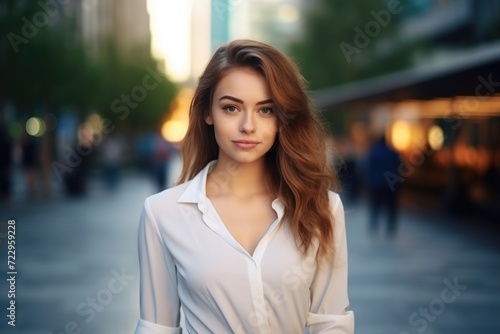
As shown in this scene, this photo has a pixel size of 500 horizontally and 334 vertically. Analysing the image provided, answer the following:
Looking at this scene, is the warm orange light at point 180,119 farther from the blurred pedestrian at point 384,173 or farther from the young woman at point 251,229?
the blurred pedestrian at point 384,173

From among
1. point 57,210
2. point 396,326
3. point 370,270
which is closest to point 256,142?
point 396,326

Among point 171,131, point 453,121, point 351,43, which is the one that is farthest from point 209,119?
point 171,131

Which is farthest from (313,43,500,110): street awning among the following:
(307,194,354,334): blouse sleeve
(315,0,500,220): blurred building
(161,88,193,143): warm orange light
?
(307,194,354,334): blouse sleeve

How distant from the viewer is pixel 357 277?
10570 millimetres

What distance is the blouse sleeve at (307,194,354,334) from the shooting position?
99.0 inches

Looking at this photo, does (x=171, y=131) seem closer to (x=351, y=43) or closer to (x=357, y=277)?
(x=351, y=43)

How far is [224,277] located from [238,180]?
0.35 metres

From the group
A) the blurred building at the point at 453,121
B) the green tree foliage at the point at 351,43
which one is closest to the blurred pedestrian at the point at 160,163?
the blurred building at the point at 453,121

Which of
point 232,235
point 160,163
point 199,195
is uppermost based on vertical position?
point 199,195

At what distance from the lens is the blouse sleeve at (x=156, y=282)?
2545 mm

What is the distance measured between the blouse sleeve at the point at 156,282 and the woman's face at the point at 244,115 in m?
0.32

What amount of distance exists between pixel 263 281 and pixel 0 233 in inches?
527

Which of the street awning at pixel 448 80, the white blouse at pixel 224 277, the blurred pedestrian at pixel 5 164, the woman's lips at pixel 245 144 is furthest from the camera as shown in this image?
the blurred pedestrian at pixel 5 164

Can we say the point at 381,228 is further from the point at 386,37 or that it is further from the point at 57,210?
the point at 386,37
